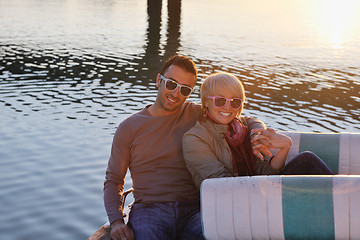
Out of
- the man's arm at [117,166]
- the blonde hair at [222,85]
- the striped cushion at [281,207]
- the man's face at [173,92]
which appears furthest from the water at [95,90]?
the striped cushion at [281,207]

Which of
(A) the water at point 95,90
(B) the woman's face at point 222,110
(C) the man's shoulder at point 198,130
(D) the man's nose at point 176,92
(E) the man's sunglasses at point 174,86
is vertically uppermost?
(E) the man's sunglasses at point 174,86

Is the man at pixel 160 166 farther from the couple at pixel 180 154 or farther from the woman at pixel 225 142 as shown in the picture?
the woman at pixel 225 142

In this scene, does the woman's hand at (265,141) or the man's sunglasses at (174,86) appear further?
the man's sunglasses at (174,86)

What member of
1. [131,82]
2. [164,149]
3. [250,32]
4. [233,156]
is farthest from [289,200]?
[250,32]

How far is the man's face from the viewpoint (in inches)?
174

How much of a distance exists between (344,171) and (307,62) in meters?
17.1

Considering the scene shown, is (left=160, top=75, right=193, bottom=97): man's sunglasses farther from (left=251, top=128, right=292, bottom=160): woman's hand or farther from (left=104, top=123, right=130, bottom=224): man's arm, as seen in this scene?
(left=251, top=128, right=292, bottom=160): woman's hand

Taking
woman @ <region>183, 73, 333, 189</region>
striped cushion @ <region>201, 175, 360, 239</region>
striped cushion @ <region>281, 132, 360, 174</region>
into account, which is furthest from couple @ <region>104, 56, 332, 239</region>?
striped cushion @ <region>281, 132, 360, 174</region>

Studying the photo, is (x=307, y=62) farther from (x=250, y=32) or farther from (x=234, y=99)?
(x=234, y=99)

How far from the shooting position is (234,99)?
4.26 m

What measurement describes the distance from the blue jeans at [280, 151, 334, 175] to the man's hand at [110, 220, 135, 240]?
4.55 feet

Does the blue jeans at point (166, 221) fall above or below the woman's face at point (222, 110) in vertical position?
below

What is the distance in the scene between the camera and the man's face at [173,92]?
4426 mm

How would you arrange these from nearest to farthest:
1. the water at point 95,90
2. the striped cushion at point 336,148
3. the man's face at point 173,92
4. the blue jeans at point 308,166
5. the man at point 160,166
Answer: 1. the man at point 160,166
2. the blue jeans at point 308,166
3. the man's face at point 173,92
4. the striped cushion at point 336,148
5. the water at point 95,90
